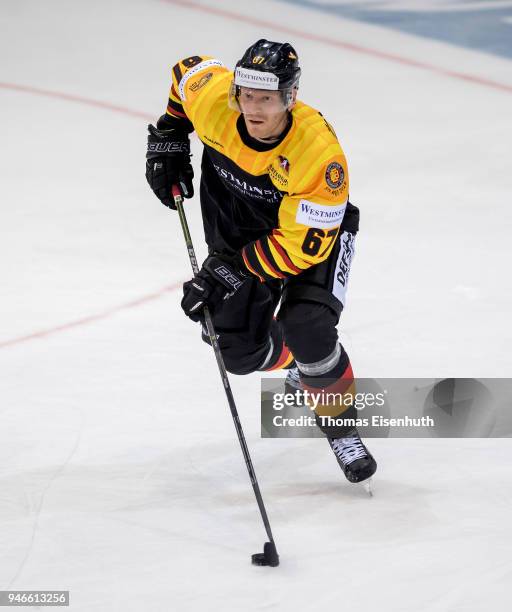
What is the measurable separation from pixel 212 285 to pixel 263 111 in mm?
553

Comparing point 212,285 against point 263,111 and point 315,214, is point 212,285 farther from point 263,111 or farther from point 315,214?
point 263,111

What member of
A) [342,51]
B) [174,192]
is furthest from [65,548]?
[342,51]

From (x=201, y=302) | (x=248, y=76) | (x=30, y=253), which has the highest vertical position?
(x=248, y=76)

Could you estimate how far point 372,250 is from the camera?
220 inches

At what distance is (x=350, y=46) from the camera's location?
8.45 meters

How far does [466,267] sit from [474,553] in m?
2.43

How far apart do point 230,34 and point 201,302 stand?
546 cm

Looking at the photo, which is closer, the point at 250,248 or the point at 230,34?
the point at 250,248

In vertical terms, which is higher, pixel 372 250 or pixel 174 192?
pixel 174 192

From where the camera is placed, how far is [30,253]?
18.0ft

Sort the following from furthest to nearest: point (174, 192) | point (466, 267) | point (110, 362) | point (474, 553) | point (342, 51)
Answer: point (342, 51), point (466, 267), point (110, 362), point (174, 192), point (474, 553)

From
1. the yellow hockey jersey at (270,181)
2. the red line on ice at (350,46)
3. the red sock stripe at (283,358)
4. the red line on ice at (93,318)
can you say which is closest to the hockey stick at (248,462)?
the yellow hockey jersey at (270,181)

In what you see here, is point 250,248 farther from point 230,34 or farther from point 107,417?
point 230,34

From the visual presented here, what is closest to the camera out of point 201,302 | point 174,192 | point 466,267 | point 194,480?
point 201,302
